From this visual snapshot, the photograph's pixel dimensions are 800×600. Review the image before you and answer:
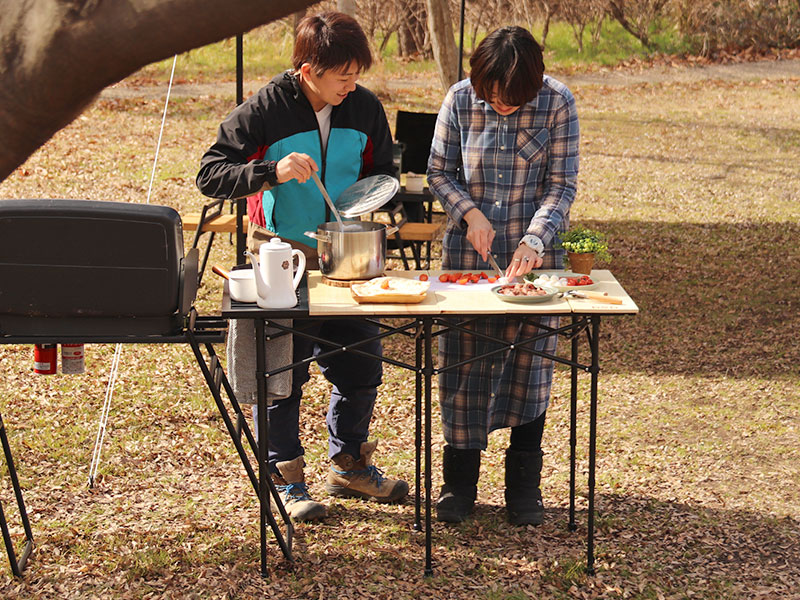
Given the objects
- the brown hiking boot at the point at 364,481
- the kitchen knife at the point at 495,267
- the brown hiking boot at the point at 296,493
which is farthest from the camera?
the brown hiking boot at the point at 364,481

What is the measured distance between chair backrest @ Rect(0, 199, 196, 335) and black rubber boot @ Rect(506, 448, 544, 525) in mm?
1618

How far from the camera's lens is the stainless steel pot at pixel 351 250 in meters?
3.39

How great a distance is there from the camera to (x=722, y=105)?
15711 millimetres

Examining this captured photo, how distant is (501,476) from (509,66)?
1851 mm

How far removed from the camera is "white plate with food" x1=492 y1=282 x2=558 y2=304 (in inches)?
126

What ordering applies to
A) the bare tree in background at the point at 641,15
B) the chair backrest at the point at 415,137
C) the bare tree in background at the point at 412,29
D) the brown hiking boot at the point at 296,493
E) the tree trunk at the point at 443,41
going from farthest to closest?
the bare tree in background at the point at 641,15 → the bare tree in background at the point at 412,29 → the tree trunk at the point at 443,41 → the chair backrest at the point at 415,137 → the brown hiking boot at the point at 296,493

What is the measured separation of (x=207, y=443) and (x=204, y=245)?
367 cm

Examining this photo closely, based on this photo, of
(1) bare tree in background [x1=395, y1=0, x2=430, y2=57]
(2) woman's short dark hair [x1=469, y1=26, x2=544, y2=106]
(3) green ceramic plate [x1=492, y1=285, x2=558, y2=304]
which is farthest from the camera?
(1) bare tree in background [x1=395, y1=0, x2=430, y2=57]

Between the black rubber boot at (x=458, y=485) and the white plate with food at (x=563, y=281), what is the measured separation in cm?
79

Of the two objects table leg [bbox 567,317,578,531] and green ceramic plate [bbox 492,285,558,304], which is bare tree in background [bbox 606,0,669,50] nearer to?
table leg [bbox 567,317,578,531]

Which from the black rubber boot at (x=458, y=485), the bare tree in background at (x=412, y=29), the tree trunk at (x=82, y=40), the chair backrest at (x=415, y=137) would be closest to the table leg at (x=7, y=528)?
the black rubber boot at (x=458, y=485)

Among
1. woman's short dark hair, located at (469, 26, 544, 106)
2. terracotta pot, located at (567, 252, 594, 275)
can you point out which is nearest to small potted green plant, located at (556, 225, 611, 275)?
terracotta pot, located at (567, 252, 594, 275)

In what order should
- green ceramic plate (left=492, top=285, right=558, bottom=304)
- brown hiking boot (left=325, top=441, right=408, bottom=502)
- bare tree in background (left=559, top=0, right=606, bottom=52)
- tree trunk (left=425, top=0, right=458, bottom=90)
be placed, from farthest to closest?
bare tree in background (left=559, top=0, right=606, bottom=52) < tree trunk (left=425, top=0, right=458, bottom=90) < brown hiking boot (left=325, top=441, right=408, bottom=502) < green ceramic plate (left=492, top=285, right=558, bottom=304)

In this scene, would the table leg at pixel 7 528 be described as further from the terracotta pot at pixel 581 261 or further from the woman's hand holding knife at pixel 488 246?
the terracotta pot at pixel 581 261
